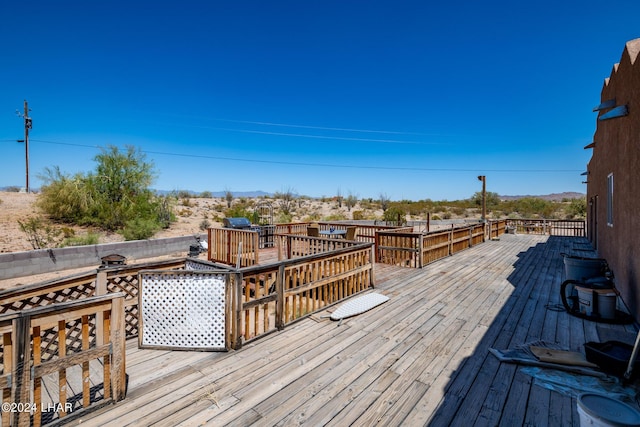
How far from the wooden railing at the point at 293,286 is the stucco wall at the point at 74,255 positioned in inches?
344

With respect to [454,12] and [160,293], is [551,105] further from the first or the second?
[160,293]

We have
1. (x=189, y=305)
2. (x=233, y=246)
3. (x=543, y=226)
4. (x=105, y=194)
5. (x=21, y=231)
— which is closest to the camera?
(x=189, y=305)

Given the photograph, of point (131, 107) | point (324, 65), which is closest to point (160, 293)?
point (324, 65)

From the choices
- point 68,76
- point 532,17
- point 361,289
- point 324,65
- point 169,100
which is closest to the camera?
point 361,289

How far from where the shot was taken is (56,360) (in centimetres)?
210

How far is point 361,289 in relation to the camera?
557 cm

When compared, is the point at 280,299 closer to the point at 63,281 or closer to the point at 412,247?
the point at 63,281

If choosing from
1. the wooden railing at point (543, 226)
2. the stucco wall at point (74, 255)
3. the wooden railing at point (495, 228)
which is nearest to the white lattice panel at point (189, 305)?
the stucco wall at point (74, 255)

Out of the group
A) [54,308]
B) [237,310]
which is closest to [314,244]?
[237,310]

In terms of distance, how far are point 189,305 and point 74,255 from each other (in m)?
9.66

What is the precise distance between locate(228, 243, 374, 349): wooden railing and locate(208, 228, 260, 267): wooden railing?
11.4 feet

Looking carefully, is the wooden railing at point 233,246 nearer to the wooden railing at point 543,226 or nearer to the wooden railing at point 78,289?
the wooden railing at point 78,289

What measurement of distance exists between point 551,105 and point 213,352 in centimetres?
2338

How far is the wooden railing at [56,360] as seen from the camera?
1.89 meters
